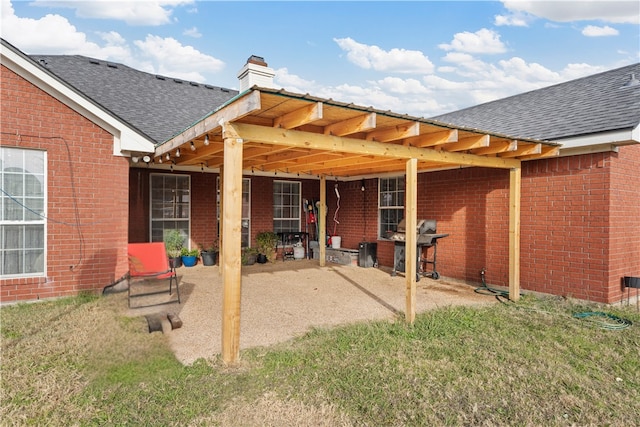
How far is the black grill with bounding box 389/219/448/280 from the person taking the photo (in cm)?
819

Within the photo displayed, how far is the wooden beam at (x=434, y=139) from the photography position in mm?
5047

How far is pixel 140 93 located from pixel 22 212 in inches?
203

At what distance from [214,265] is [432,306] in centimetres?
623

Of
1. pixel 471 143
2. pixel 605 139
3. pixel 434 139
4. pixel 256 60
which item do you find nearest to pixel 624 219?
pixel 605 139

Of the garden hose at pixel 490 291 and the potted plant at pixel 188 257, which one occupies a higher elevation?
the potted plant at pixel 188 257

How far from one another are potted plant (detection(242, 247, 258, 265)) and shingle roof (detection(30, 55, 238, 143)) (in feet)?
12.5

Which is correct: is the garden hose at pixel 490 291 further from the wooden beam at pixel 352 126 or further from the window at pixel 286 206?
the window at pixel 286 206

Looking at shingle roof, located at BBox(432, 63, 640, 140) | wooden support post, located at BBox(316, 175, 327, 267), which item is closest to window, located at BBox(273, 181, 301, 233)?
wooden support post, located at BBox(316, 175, 327, 267)

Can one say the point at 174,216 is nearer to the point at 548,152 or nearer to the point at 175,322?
the point at 175,322

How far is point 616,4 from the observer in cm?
820

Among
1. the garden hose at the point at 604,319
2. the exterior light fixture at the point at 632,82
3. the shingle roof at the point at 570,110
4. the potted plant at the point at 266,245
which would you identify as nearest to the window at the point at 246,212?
the potted plant at the point at 266,245

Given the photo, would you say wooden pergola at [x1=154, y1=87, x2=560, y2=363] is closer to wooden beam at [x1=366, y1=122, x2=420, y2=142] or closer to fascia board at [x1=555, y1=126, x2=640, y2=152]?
wooden beam at [x1=366, y1=122, x2=420, y2=142]

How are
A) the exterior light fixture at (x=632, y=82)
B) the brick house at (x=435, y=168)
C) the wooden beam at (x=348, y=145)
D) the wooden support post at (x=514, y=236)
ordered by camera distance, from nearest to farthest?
the wooden beam at (x=348, y=145) < the brick house at (x=435, y=168) < the wooden support post at (x=514, y=236) < the exterior light fixture at (x=632, y=82)

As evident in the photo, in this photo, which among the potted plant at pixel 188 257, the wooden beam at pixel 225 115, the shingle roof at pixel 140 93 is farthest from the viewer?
the potted plant at pixel 188 257
